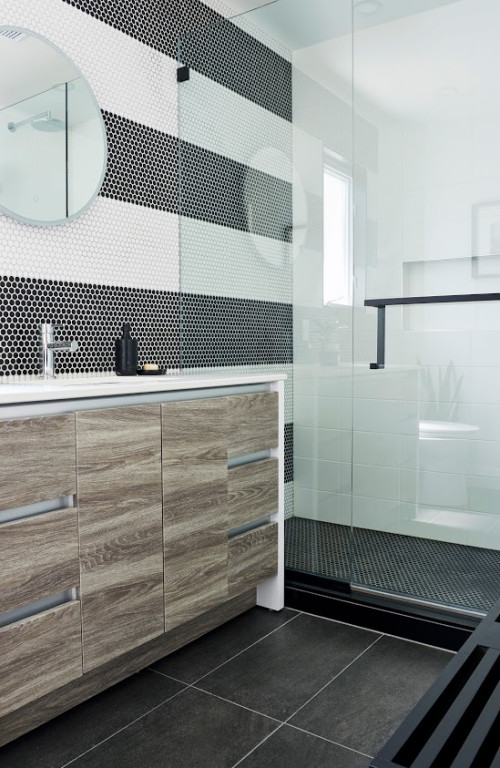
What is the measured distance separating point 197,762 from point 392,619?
3.13ft

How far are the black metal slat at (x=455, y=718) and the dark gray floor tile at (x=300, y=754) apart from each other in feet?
3.14

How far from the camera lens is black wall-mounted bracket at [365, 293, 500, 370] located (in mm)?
2100

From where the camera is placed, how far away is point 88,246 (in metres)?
2.25

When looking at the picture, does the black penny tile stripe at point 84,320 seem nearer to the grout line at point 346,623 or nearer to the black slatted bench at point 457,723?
the grout line at point 346,623

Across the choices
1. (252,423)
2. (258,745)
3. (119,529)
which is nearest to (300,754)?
(258,745)

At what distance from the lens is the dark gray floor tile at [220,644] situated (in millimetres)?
1987

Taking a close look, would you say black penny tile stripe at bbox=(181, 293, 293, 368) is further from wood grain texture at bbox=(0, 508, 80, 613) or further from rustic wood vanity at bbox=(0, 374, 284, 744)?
wood grain texture at bbox=(0, 508, 80, 613)

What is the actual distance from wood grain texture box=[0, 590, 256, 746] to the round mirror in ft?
4.51

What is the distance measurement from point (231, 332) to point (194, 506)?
0.97 metres

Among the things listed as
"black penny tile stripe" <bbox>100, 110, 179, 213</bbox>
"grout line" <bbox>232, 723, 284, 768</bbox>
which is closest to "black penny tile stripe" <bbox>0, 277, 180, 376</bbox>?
"black penny tile stripe" <bbox>100, 110, 179, 213</bbox>

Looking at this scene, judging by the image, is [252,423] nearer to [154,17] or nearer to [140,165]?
[140,165]

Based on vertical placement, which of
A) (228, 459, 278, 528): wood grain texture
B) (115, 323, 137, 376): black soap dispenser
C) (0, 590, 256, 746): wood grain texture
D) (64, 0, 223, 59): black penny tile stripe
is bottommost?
(0, 590, 256, 746): wood grain texture

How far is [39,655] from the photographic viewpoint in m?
1.51

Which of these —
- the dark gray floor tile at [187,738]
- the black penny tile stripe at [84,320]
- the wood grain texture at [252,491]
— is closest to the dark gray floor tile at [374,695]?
the dark gray floor tile at [187,738]
